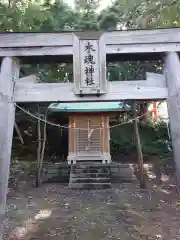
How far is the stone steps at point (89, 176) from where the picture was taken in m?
12.3

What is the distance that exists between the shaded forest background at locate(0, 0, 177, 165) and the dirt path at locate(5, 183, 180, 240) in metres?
3.36

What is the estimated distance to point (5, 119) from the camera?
482cm

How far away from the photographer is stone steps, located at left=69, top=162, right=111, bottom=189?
1228 centimetres

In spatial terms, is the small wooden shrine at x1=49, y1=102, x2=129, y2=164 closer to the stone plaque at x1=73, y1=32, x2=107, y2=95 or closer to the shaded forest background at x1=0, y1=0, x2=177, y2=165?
the shaded forest background at x1=0, y1=0, x2=177, y2=165

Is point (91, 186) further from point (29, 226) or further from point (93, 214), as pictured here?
point (29, 226)

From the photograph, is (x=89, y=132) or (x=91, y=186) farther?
(x=89, y=132)

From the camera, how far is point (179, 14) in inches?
286

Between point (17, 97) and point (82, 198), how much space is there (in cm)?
656

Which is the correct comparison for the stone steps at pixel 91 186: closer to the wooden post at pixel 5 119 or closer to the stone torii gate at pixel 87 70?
the wooden post at pixel 5 119

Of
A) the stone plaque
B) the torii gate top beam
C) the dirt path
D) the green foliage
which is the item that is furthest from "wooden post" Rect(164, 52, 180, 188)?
the green foliage

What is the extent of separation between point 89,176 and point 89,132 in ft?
8.29

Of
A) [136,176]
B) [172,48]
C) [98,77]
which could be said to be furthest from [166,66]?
[136,176]

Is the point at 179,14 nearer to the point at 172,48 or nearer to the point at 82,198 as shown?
the point at 172,48

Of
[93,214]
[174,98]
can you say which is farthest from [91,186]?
[174,98]
